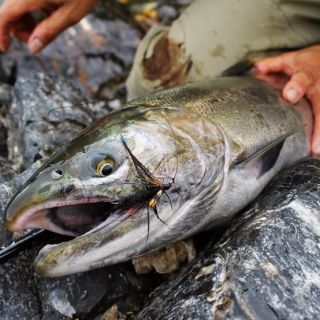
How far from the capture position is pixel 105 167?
6.79 feet

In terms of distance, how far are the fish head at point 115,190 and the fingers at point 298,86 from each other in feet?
2.66

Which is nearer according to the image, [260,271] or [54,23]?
[260,271]

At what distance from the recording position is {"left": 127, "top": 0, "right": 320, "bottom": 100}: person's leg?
3.38 metres

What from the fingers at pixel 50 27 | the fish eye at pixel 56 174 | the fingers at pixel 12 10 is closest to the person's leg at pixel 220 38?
the fingers at pixel 50 27

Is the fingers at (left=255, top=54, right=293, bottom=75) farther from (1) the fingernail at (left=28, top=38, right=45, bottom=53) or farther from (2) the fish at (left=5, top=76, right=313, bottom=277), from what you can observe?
(1) the fingernail at (left=28, top=38, right=45, bottom=53)

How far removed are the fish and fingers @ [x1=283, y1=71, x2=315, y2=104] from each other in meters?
0.38

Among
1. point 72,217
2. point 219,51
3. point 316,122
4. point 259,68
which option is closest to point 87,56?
point 219,51

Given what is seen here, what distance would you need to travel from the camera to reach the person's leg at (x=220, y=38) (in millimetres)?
3381

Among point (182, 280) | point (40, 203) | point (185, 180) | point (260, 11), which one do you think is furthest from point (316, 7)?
point (40, 203)

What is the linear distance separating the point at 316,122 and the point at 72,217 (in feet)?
4.94

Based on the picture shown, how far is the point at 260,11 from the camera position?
134 inches

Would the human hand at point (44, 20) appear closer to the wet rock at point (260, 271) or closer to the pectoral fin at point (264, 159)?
the pectoral fin at point (264, 159)

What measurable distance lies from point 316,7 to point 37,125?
1.91m

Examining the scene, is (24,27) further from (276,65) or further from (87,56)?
(276,65)
